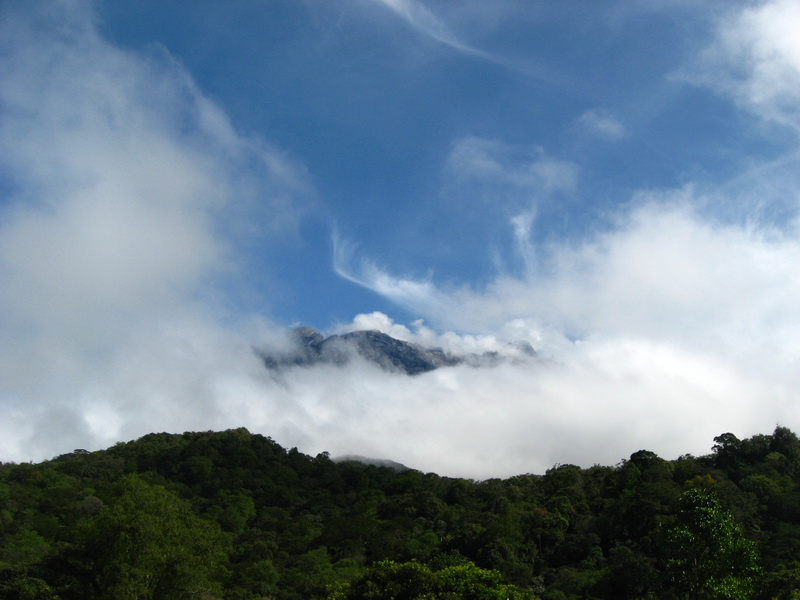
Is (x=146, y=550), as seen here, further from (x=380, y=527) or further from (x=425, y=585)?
(x=380, y=527)

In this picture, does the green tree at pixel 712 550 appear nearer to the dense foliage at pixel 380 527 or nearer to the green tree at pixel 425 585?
the dense foliage at pixel 380 527

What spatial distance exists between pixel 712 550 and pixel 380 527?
5594 centimetres

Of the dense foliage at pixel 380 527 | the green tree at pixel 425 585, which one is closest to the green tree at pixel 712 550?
the dense foliage at pixel 380 527

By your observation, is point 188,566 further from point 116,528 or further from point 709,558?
point 709,558

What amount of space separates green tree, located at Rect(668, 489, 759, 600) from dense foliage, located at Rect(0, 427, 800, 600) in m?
0.08

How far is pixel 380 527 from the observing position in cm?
8056

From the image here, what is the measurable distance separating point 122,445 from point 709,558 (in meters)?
122

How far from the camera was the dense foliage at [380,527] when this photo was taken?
103 feet

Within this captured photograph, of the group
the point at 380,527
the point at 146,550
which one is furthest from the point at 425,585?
the point at 380,527

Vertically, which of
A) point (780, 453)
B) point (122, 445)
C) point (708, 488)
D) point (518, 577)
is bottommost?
point (518, 577)

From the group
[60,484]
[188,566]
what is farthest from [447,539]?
[60,484]

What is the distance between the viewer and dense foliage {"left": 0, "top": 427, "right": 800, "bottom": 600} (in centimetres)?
3133

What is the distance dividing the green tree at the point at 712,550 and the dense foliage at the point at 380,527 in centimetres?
8

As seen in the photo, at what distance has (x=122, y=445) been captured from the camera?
419 ft
